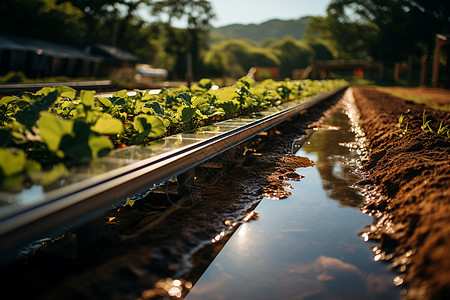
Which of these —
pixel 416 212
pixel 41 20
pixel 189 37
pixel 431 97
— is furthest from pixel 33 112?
pixel 189 37

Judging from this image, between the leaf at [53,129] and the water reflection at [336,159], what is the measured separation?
80.9 inches

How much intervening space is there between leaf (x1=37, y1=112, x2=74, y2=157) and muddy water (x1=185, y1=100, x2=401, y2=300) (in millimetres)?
1034

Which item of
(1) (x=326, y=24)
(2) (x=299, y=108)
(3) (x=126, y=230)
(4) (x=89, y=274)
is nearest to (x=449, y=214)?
(4) (x=89, y=274)

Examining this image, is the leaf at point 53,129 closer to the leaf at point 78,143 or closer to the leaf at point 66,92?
the leaf at point 78,143

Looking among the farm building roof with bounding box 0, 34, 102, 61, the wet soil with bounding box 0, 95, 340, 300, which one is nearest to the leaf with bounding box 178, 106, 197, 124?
the wet soil with bounding box 0, 95, 340, 300

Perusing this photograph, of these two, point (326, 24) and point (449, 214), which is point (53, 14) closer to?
point (449, 214)

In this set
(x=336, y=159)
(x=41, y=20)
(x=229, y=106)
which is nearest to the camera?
(x=336, y=159)

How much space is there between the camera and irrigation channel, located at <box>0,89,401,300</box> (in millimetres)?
1549

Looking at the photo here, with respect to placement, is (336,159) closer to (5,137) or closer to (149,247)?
(149,247)

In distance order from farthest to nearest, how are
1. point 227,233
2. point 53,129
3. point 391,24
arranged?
point 391,24, point 227,233, point 53,129

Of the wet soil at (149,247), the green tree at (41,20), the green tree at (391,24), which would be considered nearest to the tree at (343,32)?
the green tree at (391,24)

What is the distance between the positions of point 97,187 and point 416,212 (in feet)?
5.45

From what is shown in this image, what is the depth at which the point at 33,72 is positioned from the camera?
21125 mm

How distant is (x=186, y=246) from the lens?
2.06 m
